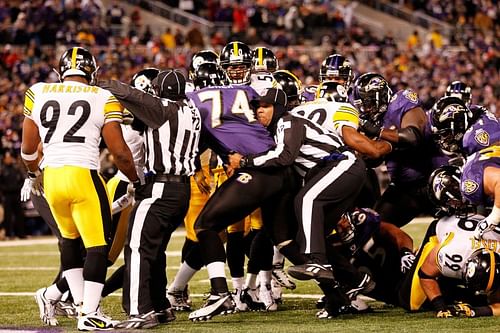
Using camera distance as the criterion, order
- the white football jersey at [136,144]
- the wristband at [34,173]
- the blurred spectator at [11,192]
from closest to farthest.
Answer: the wristband at [34,173]
the white football jersey at [136,144]
the blurred spectator at [11,192]

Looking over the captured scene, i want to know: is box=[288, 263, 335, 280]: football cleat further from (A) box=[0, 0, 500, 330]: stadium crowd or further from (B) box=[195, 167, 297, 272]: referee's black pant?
(B) box=[195, 167, 297, 272]: referee's black pant

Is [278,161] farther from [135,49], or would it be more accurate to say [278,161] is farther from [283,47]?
[283,47]

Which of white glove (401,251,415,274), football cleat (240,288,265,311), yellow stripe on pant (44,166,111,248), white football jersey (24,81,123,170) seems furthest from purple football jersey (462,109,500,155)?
yellow stripe on pant (44,166,111,248)

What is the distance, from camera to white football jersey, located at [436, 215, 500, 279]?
705 cm

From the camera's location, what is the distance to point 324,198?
7316 millimetres

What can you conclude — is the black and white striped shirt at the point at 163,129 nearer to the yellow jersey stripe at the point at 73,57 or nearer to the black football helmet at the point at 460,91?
the yellow jersey stripe at the point at 73,57

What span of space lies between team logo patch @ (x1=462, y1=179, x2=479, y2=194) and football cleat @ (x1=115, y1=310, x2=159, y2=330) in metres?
2.18

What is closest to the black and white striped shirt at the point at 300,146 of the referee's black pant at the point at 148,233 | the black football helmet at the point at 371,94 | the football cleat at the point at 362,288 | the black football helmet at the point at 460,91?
the referee's black pant at the point at 148,233

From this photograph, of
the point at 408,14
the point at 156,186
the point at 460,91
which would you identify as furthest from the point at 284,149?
the point at 408,14

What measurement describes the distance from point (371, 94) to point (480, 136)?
1077 millimetres

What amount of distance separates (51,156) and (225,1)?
63.5 ft

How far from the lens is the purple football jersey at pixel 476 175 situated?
6836 mm

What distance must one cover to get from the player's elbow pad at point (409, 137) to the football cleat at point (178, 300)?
2051 mm

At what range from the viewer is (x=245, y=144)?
7.43m
